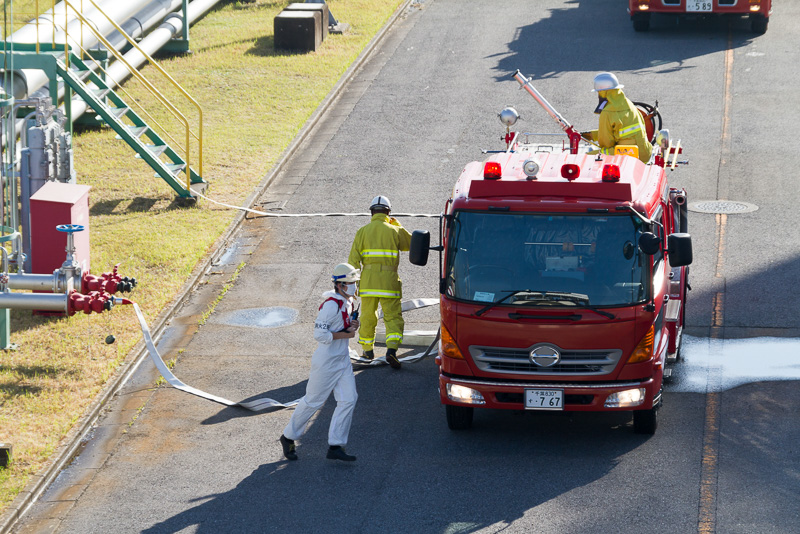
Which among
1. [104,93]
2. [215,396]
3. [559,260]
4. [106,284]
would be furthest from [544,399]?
[104,93]

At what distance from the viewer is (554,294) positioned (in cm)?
965

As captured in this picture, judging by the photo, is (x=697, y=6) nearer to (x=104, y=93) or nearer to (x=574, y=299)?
(x=104, y=93)

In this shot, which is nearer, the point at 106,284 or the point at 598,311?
the point at 598,311

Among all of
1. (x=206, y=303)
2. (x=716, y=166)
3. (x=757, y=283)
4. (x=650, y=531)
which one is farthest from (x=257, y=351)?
(x=716, y=166)

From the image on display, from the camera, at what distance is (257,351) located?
42.0 feet

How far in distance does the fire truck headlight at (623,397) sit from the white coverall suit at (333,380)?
226cm

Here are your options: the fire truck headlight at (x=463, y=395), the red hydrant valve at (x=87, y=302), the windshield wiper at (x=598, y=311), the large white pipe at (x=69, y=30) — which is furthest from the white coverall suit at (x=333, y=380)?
the large white pipe at (x=69, y=30)

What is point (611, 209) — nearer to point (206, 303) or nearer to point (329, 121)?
point (206, 303)

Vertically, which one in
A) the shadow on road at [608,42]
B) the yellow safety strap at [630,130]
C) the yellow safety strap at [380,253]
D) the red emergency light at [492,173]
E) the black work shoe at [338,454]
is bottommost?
the black work shoe at [338,454]

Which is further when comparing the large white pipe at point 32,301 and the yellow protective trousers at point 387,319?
the yellow protective trousers at point 387,319

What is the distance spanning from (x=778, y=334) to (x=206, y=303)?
283 inches

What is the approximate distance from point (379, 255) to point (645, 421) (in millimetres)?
3443

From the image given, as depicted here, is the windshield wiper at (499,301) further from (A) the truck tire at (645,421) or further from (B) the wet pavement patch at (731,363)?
(B) the wet pavement patch at (731,363)

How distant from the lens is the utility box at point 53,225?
1351 centimetres
